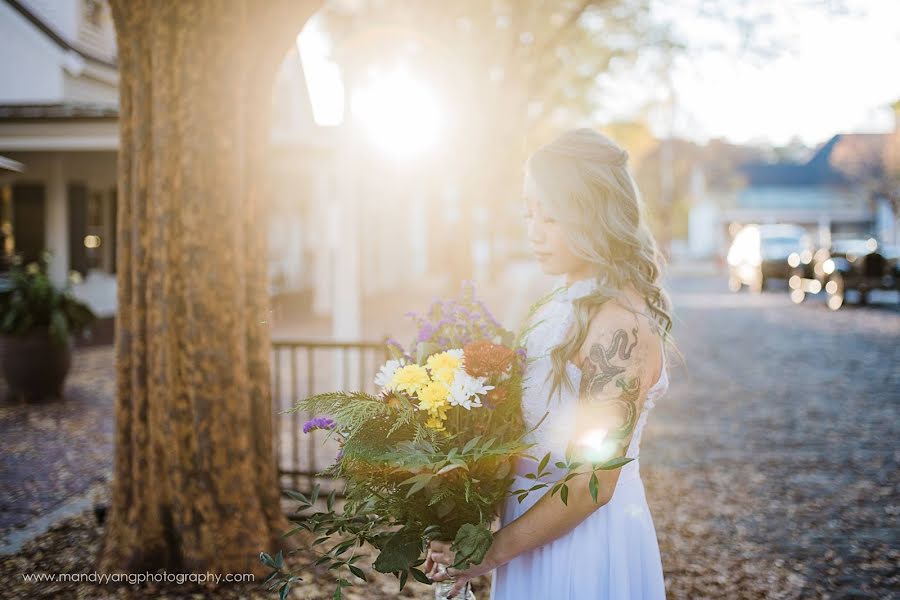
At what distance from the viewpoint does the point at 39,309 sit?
1026 centimetres

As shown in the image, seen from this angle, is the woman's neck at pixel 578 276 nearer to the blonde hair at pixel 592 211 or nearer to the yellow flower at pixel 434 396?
the blonde hair at pixel 592 211

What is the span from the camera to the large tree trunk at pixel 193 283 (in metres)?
4.11

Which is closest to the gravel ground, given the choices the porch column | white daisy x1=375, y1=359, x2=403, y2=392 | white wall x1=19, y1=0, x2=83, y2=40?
white daisy x1=375, y1=359, x2=403, y2=392

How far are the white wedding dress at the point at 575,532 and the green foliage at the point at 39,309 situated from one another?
9.27 m

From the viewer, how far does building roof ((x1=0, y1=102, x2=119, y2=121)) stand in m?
14.6

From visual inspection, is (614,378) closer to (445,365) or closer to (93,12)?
(445,365)

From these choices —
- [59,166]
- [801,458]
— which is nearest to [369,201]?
[59,166]

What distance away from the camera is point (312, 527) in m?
2.05

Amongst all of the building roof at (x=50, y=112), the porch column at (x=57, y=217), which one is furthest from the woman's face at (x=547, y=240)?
the porch column at (x=57, y=217)

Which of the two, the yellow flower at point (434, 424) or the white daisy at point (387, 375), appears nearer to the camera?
the yellow flower at point (434, 424)

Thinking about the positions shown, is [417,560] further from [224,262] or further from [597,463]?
A: [224,262]

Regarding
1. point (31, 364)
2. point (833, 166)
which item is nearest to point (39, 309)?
point (31, 364)

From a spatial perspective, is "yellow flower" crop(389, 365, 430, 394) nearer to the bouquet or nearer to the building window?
the bouquet

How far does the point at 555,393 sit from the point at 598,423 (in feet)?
0.58
